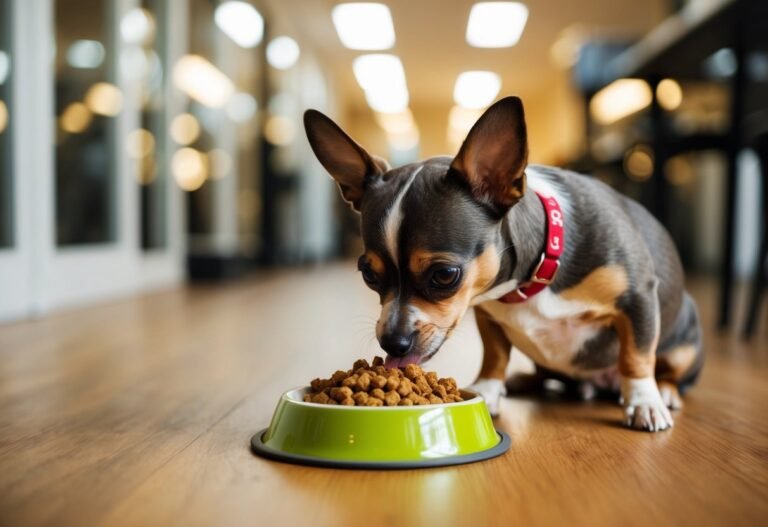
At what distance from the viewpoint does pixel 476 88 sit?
13.8 m

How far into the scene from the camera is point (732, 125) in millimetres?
3316

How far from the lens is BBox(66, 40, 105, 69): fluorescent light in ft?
13.0

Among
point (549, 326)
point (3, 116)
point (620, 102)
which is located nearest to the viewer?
point (549, 326)

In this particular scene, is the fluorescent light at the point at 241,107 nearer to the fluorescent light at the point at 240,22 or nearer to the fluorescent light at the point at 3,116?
the fluorescent light at the point at 240,22

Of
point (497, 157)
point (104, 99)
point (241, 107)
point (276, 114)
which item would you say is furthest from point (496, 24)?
point (497, 157)

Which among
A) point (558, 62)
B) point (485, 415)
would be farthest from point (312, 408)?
point (558, 62)

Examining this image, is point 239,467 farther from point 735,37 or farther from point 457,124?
point 457,124

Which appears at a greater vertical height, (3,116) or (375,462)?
(3,116)

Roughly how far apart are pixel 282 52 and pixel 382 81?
386cm

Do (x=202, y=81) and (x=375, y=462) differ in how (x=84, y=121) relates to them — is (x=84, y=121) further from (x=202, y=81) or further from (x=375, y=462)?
(x=375, y=462)

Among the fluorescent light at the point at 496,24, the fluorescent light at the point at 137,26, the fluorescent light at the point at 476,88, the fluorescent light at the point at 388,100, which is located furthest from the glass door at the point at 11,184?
the fluorescent light at the point at 388,100

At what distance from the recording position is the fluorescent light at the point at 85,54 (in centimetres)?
397

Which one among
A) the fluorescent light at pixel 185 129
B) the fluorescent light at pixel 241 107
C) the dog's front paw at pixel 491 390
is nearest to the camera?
the dog's front paw at pixel 491 390

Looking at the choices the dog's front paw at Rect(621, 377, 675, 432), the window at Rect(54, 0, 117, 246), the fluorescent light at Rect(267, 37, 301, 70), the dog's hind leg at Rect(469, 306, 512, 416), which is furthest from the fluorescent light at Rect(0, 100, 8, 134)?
the fluorescent light at Rect(267, 37, 301, 70)
